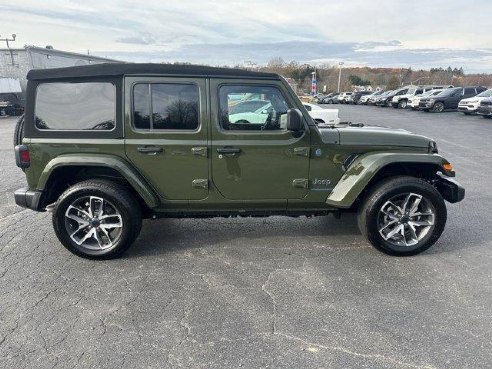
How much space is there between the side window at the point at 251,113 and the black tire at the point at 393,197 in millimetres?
1209

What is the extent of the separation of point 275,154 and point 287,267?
114 centimetres

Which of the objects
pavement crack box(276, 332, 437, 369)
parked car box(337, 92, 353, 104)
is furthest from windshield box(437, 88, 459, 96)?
pavement crack box(276, 332, 437, 369)

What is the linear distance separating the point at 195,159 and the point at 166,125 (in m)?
0.44

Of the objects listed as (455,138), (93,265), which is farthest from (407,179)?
(455,138)

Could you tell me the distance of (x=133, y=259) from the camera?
3734 millimetres

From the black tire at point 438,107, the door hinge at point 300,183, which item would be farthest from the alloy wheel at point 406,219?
the black tire at point 438,107

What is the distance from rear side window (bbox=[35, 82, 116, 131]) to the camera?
11.6ft

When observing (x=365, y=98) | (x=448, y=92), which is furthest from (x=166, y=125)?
(x=365, y=98)

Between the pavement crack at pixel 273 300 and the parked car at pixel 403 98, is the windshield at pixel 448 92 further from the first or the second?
the pavement crack at pixel 273 300

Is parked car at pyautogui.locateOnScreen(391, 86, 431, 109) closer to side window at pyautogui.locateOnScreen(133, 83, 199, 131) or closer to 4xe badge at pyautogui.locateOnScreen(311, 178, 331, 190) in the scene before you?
4xe badge at pyautogui.locateOnScreen(311, 178, 331, 190)

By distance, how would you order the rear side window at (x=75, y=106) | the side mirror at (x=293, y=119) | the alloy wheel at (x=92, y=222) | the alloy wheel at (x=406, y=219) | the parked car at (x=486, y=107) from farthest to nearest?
the parked car at (x=486, y=107), the alloy wheel at (x=406, y=219), the alloy wheel at (x=92, y=222), the rear side window at (x=75, y=106), the side mirror at (x=293, y=119)

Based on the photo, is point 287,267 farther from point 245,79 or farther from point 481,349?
point 245,79

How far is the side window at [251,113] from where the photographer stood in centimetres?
363

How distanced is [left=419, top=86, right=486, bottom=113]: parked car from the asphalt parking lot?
75.8 feet
